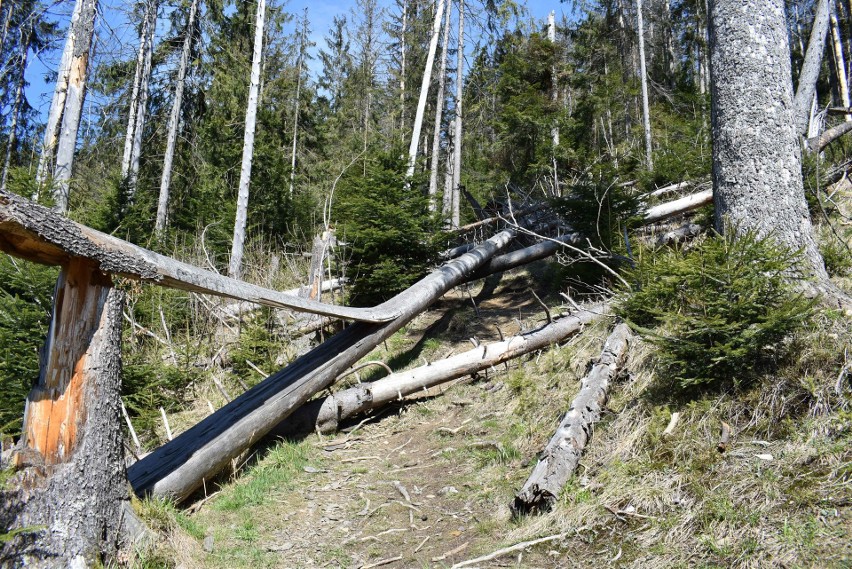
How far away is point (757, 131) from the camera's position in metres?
5.33

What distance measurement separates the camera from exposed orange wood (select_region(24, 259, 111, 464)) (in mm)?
3459

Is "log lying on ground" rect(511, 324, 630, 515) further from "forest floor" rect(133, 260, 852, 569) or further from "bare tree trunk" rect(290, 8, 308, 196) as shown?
"bare tree trunk" rect(290, 8, 308, 196)

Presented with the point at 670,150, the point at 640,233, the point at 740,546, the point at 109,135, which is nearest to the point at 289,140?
the point at 109,135

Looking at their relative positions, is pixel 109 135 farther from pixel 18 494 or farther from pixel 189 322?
pixel 18 494

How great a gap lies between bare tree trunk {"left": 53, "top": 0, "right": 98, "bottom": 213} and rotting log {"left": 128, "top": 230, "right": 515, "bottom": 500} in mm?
6390

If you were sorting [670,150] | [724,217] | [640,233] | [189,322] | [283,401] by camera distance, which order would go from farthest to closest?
[670,150], [640,233], [189,322], [283,401], [724,217]

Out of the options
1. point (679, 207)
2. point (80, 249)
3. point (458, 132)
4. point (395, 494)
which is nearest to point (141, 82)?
point (458, 132)

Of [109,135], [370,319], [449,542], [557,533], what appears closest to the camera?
[557,533]

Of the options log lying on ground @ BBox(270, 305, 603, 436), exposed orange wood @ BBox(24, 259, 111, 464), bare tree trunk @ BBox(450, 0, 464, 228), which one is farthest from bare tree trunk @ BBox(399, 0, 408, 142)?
exposed orange wood @ BBox(24, 259, 111, 464)

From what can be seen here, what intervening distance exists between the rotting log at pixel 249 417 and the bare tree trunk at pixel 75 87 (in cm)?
639

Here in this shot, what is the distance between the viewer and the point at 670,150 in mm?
12469

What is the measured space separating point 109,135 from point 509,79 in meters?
15.3

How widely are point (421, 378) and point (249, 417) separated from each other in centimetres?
236

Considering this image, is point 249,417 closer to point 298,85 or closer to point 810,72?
point 810,72
